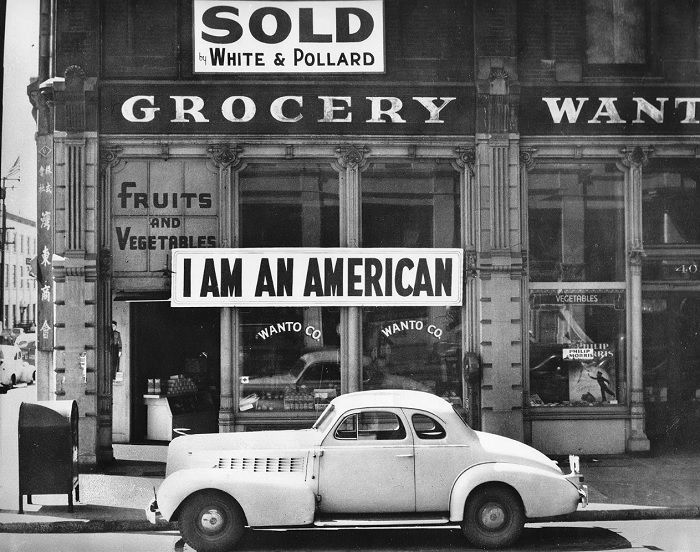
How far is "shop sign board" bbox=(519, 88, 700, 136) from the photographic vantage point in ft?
41.6

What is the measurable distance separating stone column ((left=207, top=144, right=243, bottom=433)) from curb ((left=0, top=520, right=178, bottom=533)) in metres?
3.21

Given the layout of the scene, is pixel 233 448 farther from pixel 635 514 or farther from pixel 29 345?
pixel 29 345

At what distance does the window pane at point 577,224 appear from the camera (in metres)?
12.9

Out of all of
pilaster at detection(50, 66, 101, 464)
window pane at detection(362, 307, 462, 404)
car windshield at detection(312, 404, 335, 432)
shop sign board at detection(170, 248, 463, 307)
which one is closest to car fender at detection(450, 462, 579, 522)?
car windshield at detection(312, 404, 335, 432)

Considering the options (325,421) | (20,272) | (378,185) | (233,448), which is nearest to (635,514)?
(325,421)

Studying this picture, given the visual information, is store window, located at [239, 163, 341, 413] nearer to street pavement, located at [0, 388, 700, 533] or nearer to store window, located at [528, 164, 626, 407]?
street pavement, located at [0, 388, 700, 533]

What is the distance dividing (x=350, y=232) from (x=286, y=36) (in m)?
3.16

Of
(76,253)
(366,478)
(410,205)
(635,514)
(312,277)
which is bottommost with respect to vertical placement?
(635,514)

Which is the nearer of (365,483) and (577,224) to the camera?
(365,483)

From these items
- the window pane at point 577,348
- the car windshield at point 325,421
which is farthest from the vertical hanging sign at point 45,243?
the window pane at point 577,348

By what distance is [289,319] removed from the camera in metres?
12.6

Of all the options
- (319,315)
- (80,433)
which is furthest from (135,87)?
(80,433)

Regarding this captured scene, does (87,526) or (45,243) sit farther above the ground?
(45,243)

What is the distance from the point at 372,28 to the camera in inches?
492
